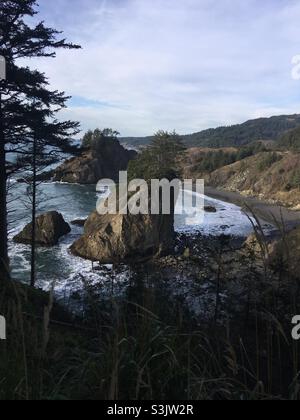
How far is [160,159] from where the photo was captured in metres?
39.9

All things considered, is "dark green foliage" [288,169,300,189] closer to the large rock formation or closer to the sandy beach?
the sandy beach

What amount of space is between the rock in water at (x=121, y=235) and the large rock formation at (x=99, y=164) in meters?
44.7

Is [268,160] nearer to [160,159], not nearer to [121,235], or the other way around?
[160,159]

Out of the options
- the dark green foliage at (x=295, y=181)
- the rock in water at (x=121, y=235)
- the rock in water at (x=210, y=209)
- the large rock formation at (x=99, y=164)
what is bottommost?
the rock in water at (x=121, y=235)

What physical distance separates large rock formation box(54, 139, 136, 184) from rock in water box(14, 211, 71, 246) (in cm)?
4181

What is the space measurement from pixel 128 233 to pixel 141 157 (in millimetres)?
14025

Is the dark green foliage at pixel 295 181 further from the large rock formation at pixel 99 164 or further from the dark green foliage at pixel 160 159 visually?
the large rock formation at pixel 99 164

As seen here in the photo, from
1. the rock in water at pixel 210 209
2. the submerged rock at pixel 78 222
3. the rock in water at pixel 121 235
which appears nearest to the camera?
the rock in water at pixel 121 235

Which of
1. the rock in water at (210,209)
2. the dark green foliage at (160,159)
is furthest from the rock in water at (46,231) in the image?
the rock in water at (210,209)

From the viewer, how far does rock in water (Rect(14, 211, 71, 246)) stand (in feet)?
102

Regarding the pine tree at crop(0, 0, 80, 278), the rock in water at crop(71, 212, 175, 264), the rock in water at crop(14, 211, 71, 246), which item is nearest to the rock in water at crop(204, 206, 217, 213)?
the rock in water at crop(71, 212, 175, 264)

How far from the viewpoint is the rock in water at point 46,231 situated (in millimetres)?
30984

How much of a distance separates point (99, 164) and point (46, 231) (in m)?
51.7
